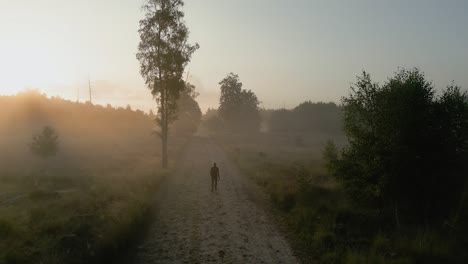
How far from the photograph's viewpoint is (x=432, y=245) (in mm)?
13180

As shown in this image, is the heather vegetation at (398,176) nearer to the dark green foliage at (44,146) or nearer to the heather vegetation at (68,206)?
the heather vegetation at (68,206)

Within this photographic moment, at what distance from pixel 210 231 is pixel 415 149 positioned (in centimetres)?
944

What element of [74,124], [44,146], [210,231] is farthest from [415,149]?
[74,124]

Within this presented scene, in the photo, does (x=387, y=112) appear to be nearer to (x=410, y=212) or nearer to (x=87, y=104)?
(x=410, y=212)

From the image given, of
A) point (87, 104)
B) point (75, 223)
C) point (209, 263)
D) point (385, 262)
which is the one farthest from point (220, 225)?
point (87, 104)

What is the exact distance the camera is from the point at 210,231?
15.6 m

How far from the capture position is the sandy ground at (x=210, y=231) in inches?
501

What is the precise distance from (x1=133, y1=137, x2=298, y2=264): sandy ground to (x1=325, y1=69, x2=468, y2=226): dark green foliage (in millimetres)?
5175

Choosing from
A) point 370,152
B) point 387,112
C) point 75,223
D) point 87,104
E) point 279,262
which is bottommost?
point 279,262

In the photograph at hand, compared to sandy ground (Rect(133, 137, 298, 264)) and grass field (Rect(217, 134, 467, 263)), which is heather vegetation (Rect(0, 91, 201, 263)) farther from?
grass field (Rect(217, 134, 467, 263))

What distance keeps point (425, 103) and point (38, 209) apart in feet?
56.1

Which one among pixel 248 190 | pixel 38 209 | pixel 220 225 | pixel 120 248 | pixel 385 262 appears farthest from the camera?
pixel 248 190

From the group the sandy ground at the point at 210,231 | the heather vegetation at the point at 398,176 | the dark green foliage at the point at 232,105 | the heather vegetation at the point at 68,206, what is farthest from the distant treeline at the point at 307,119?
the heather vegetation at the point at 398,176

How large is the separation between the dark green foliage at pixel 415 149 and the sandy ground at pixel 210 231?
5175 millimetres
